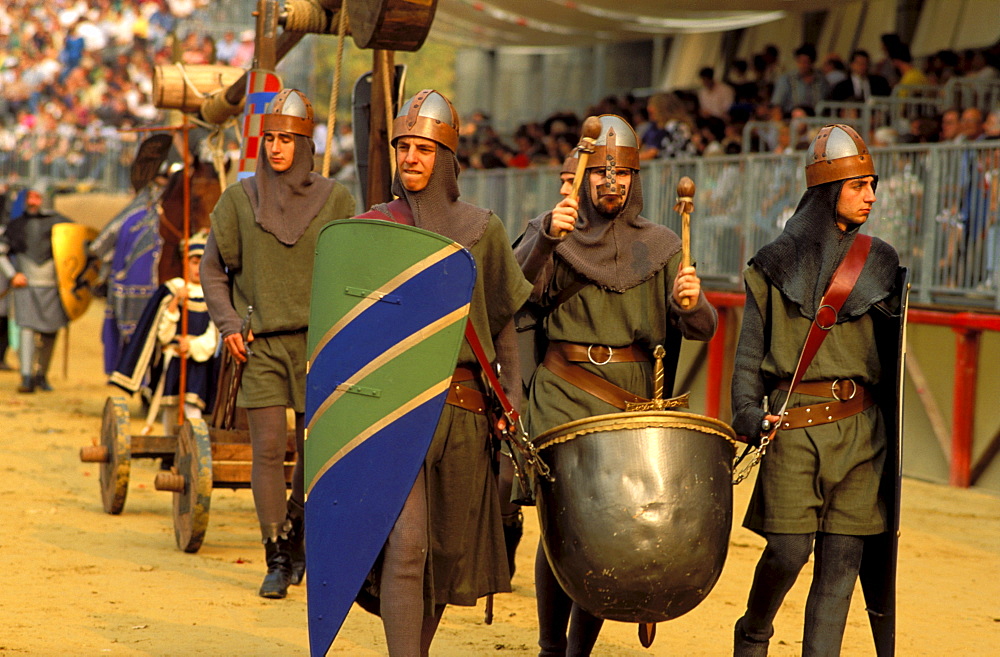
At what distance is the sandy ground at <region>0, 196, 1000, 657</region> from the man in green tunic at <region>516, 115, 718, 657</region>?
0.86m

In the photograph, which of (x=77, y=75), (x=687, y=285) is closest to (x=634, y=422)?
(x=687, y=285)

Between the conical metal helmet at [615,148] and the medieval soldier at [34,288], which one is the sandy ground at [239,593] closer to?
the conical metal helmet at [615,148]

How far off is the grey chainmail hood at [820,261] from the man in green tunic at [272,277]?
2.12m

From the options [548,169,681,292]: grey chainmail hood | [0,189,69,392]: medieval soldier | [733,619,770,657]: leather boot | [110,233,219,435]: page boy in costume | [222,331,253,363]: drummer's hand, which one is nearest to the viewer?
[733,619,770,657]: leather boot

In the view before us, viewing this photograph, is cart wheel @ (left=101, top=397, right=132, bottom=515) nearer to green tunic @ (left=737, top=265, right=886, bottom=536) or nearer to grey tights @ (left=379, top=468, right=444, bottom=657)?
grey tights @ (left=379, top=468, right=444, bottom=657)

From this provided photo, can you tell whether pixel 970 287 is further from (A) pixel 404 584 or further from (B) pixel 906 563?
(A) pixel 404 584

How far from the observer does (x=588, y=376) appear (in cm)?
461

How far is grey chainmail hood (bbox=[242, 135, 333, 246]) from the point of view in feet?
19.1

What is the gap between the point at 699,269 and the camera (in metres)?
12.3

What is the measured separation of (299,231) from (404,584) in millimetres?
2213

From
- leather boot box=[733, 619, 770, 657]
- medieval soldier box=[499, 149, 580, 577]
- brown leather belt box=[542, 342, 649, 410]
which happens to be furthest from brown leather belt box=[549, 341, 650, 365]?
leather boot box=[733, 619, 770, 657]

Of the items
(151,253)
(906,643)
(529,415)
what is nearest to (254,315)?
(529,415)

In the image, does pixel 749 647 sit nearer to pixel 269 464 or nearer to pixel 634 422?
pixel 634 422

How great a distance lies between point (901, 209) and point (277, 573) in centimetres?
581
